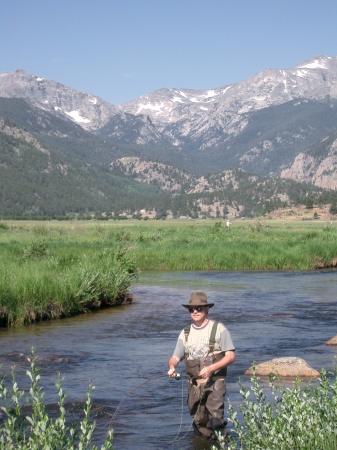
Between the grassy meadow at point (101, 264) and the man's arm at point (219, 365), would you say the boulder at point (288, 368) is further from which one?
the grassy meadow at point (101, 264)

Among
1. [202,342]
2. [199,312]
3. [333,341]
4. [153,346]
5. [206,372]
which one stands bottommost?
[153,346]

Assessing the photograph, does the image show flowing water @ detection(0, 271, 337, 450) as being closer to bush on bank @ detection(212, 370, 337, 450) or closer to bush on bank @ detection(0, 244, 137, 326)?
bush on bank @ detection(0, 244, 137, 326)

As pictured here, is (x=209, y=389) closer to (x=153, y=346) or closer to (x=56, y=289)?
(x=153, y=346)

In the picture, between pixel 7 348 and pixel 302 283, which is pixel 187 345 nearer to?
pixel 7 348

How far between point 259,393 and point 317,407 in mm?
663

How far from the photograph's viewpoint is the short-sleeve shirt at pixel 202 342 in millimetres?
10258

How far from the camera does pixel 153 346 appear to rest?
64.3 feet

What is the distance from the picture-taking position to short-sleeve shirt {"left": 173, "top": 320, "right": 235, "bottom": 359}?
10.3 meters

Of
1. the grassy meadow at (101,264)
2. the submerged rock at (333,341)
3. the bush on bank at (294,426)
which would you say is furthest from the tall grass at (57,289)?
the bush on bank at (294,426)

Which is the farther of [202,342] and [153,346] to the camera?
[153,346]

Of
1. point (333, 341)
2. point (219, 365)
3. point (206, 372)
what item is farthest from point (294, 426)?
point (333, 341)

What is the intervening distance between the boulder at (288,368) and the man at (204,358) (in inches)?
194

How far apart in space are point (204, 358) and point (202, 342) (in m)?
0.21

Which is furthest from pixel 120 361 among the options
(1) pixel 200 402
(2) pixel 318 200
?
(2) pixel 318 200
